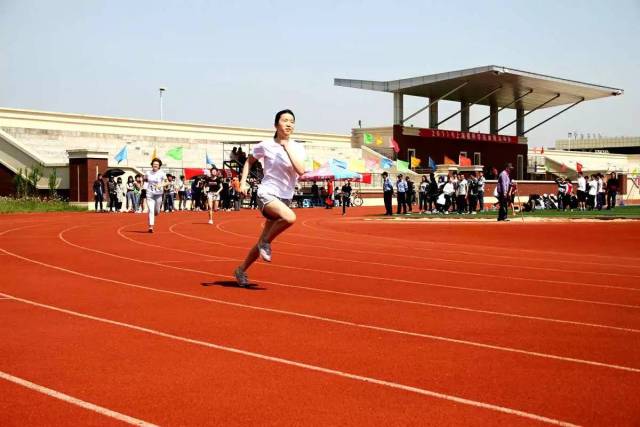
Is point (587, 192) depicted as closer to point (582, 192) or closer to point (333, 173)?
point (582, 192)

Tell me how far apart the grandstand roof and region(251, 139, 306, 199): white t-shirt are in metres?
41.8

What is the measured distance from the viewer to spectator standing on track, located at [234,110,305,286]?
8.53m

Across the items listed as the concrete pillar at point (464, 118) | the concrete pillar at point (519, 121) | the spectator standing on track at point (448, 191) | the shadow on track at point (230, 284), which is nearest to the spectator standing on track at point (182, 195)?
the spectator standing on track at point (448, 191)

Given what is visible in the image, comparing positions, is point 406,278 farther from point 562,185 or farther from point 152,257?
point 562,185

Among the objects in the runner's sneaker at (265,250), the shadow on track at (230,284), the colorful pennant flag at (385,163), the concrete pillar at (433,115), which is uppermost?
the concrete pillar at (433,115)

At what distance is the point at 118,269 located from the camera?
10.8 m

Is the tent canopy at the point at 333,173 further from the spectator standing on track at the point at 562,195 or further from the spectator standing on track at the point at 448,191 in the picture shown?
the spectator standing on track at the point at 562,195

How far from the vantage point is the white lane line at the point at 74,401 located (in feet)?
13.1

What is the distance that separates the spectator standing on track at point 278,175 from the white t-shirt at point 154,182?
1030 centimetres

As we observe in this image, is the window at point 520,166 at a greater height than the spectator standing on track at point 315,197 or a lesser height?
greater

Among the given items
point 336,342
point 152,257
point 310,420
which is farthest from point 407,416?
point 152,257

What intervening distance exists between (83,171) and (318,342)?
108 feet

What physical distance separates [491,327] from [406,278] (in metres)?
3.55

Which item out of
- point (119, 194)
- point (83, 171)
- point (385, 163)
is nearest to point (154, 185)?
point (119, 194)
